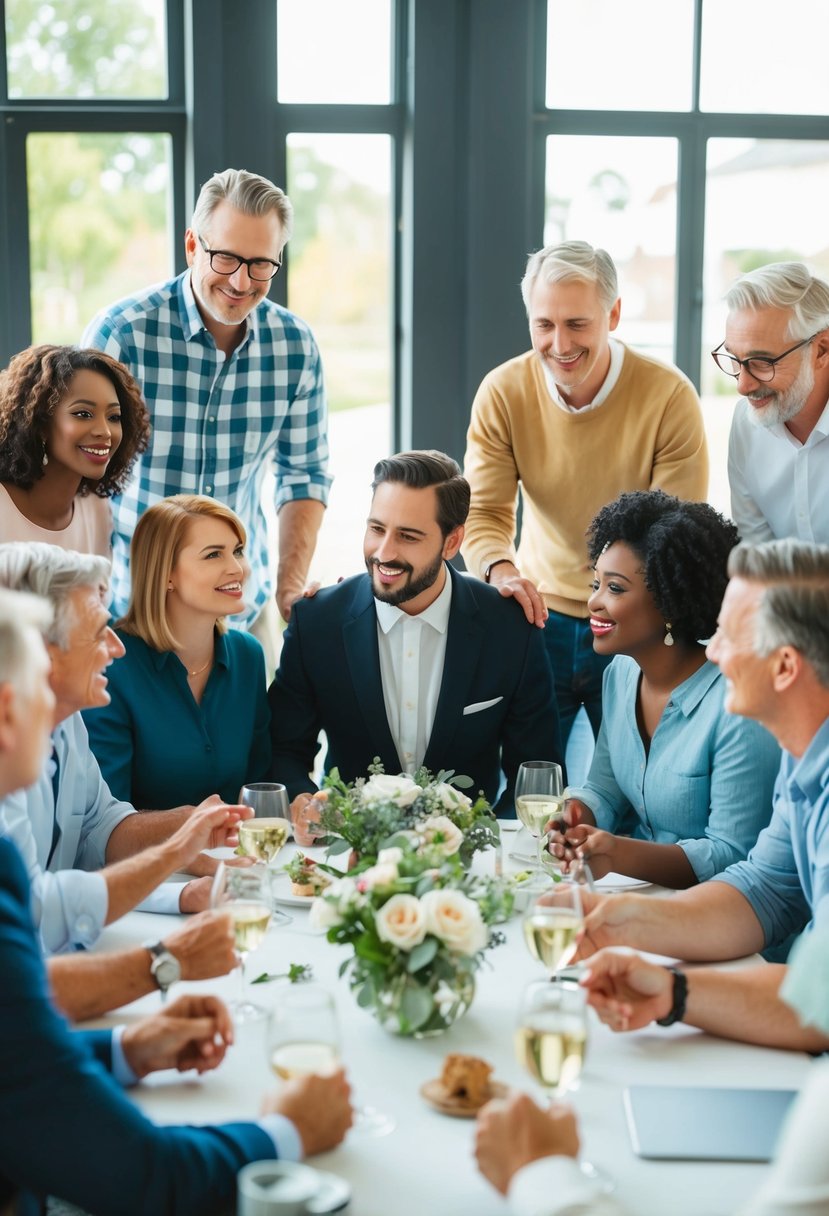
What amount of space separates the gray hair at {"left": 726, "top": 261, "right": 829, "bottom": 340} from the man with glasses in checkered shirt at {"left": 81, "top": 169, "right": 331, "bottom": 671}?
49.6 inches

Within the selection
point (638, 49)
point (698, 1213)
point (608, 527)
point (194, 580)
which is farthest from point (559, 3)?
point (698, 1213)

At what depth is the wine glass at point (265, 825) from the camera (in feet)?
7.25

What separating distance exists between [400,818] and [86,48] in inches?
139

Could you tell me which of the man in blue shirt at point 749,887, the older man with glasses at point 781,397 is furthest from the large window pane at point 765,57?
the man in blue shirt at point 749,887

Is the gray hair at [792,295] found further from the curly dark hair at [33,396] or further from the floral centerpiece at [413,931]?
the floral centerpiece at [413,931]

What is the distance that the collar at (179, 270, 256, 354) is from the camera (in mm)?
3703

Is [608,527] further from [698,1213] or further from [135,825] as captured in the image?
[698,1213]

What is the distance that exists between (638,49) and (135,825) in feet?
11.5

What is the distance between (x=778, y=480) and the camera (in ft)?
11.3

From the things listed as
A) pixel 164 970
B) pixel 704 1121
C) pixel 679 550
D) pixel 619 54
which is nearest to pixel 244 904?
pixel 164 970

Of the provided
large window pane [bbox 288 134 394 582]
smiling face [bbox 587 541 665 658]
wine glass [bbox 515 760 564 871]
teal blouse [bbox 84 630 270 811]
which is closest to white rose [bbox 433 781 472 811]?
wine glass [bbox 515 760 564 871]

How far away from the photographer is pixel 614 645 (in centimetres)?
285

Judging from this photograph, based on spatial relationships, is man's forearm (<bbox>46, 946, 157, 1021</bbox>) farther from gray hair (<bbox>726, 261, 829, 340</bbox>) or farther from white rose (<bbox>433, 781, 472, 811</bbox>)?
gray hair (<bbox>726, 261, 829, 340</bbox>)

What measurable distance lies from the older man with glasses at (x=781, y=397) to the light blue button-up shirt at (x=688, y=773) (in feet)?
2.44
